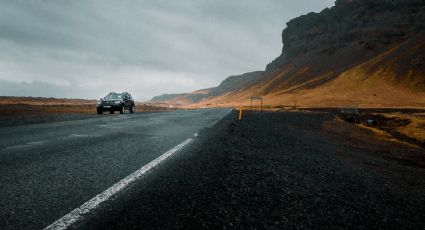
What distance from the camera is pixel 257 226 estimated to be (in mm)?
3061

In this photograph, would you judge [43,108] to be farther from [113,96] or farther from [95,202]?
[95,202]

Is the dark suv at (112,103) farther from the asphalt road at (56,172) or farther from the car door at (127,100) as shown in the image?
the asphalt road at (56,172)

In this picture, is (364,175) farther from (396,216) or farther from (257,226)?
Result: (257,226)

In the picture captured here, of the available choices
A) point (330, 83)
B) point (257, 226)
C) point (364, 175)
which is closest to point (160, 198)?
point (257, 226)

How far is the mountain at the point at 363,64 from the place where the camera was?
108125 mm

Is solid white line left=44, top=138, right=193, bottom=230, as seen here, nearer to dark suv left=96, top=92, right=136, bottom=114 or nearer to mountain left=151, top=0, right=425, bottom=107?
dark suv left=96, top=92, right=136, bottom=114

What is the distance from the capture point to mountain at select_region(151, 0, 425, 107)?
10812 cm

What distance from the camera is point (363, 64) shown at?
450 ft

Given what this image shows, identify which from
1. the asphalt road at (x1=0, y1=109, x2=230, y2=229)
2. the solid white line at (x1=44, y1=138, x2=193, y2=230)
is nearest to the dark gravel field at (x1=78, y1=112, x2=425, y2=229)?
the solid white line at (x1=44, y1=138, x2=193, y2=230)

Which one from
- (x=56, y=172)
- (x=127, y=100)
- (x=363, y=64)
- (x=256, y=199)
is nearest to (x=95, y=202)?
(x=56, y=172)

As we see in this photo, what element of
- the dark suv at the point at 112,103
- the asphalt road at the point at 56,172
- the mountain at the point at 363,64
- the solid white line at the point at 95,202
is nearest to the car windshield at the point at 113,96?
the dark suv at the point at 112,103

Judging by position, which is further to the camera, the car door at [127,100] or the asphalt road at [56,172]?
the car door at [127,100]

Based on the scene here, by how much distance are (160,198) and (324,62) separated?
177 m

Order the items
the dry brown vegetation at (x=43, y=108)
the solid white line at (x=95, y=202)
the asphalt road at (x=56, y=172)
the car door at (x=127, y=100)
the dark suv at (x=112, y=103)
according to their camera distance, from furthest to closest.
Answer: the dry brown vegetation at (x=43, y=108) → the car door at (x=127, y=100) → the dark suv at (x=112, y=103) → the asphalt road at (x=56, y=172) → the solid white line at (x=95, y=202)
